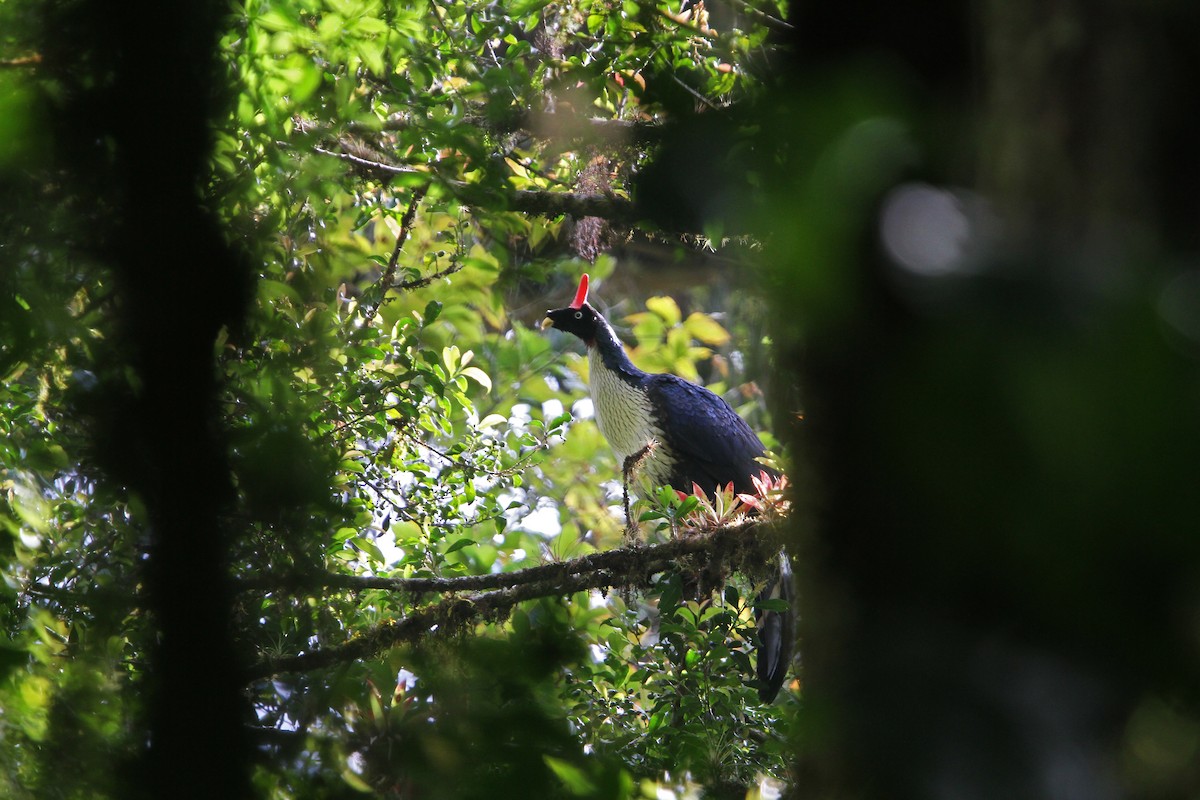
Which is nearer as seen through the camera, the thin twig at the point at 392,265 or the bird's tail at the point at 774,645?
the thin twig at the point at 392,265

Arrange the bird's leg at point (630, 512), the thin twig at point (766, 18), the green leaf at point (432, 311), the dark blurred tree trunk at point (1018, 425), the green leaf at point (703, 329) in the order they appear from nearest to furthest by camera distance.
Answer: the dark blurred tree trunk at point (1018, 425), the thin twig at point (766, 18), the green leaf at point (432, 311), the bird's leg at point (630, 512), the green leaf at point (703, 329)

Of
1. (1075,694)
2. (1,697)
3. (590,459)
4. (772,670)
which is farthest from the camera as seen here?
(590,459)

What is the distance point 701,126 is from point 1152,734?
0.55m

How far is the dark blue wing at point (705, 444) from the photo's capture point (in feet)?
19.6

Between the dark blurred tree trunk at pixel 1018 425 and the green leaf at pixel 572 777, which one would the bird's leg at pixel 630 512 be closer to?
the green leaf at pixel 572 777

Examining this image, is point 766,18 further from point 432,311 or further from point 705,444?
point 705,444

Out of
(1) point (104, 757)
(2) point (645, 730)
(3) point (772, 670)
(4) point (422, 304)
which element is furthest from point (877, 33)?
(3) point (772, 670)

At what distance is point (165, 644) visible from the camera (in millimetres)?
886

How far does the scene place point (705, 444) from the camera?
597cm

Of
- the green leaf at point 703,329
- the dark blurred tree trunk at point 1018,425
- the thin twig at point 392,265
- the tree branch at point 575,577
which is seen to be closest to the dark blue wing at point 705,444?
the green leaf at point 703,329

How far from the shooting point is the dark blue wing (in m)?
5.96

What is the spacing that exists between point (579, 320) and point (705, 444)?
129 cm

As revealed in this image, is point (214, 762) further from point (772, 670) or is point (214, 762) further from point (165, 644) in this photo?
point (772, 670)

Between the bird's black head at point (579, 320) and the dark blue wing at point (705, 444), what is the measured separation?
2.54ft
